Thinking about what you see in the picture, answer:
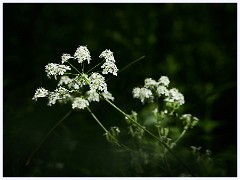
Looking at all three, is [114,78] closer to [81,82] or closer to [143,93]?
[143,93]

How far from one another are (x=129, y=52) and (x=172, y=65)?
49 cm

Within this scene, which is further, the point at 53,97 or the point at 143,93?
the point at 143,93

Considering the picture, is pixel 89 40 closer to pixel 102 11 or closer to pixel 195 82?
pixel 102 11

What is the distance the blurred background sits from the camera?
9.50 feet

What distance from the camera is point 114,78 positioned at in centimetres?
333

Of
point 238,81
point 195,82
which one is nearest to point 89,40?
point 195,82

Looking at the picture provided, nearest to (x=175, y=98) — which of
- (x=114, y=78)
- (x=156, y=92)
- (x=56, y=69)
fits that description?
(x=156, y=92)

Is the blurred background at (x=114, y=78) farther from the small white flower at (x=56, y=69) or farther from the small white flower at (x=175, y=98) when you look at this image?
the small white flower at (x=56, y=69)

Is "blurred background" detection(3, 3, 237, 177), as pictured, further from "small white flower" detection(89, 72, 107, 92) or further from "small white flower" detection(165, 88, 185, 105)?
"small white flower" detection(89, 72, 107, 92)

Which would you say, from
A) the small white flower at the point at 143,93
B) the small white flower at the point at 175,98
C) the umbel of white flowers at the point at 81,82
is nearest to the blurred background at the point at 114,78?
the small white flower at the point at 143,93

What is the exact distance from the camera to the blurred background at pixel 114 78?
2.89 metres

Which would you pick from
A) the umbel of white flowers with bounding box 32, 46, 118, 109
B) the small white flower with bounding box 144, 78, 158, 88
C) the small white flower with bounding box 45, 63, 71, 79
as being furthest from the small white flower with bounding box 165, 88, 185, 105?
the small white flower with bounding box 45, 63, 71, 79

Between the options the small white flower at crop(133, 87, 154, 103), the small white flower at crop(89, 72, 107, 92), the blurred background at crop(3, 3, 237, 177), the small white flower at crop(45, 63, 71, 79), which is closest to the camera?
the small white flower at crop(89, 72, 107, 92)

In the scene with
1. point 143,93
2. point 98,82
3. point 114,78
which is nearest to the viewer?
point 98,82
